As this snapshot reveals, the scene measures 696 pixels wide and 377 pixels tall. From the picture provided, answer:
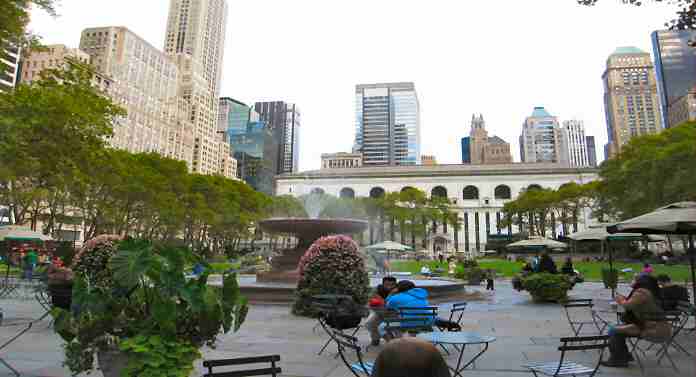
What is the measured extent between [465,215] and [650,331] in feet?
254

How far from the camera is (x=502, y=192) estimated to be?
3228 inches

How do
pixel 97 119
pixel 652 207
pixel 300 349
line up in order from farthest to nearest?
pixel 652 207 < pixel 97 119 < pixel 300 349

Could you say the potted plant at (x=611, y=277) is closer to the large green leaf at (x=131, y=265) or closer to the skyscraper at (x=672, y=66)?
the large green leaf at (x=131, y=265)

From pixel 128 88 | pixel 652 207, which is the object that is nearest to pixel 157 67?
pixel 128 88

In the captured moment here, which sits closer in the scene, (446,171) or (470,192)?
(446,171)

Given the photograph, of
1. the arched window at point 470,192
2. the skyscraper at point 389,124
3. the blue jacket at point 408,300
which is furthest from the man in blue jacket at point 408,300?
the skyscraper at point 389,124

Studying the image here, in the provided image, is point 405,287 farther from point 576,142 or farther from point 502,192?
point 576,142

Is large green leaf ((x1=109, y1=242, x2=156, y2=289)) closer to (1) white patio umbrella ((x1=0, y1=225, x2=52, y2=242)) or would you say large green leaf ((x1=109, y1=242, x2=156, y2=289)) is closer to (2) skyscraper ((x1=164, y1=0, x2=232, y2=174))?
(1) white patio umbrella ((x1=0, y1=225, x2=52, y2=242))

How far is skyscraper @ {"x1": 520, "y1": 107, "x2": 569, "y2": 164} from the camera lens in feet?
561

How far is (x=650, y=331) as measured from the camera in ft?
17.3

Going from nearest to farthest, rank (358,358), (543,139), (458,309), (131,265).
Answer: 1. (131,265)
2. (358,358)
3. (458,309)
4. (543,139)

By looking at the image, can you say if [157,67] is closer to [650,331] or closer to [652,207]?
[652,207]

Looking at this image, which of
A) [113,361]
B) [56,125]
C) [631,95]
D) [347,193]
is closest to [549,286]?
[113,361]

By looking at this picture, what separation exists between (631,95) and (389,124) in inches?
3122
